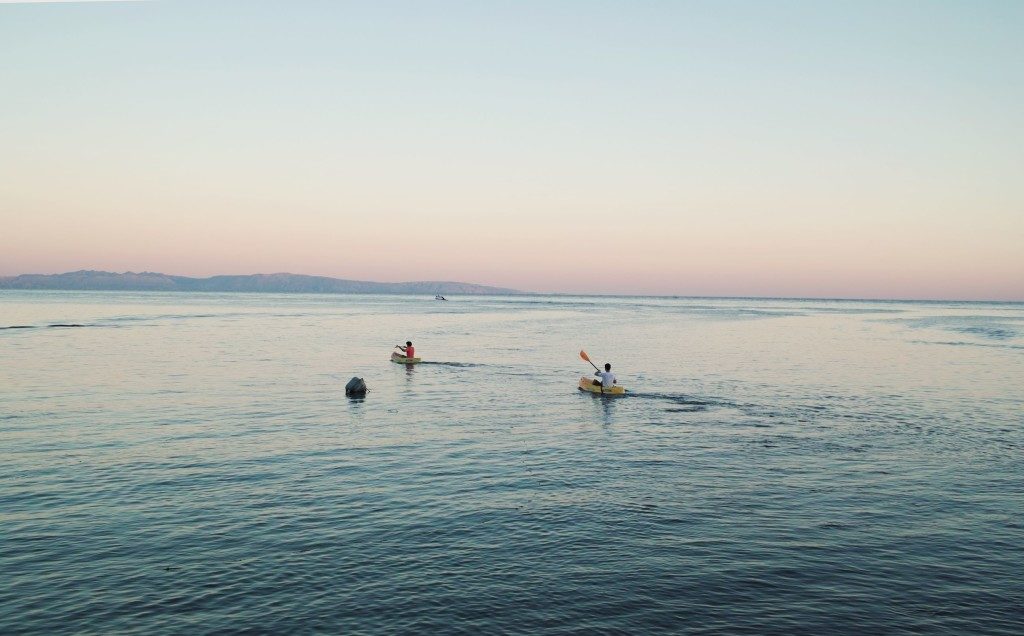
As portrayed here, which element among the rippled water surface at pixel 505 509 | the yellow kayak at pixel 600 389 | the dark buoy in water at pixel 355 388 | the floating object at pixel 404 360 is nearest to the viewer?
the rippled water surface at pixel 505 509

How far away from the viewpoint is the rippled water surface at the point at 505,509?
15.9m

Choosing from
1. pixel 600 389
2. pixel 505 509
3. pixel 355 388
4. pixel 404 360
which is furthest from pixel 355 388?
pixel 505 509

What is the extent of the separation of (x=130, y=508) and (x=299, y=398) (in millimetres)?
22849

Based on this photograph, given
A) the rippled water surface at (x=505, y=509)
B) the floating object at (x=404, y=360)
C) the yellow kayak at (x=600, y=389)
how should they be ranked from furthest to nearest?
1. the floating object at (x=404, y=360)
2. the yellow kayak at (x=600, y=389)
3. the rippled water surface at (x=505, y=509)

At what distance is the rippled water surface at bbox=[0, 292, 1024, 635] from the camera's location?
52.3ft

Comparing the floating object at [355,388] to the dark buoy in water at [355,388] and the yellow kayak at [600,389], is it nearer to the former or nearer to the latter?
the dark buoy in water at [355,388]

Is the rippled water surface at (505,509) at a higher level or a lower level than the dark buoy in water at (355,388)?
lower

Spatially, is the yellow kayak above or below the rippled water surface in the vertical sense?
above

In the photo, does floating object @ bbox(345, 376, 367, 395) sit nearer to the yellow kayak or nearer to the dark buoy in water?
the dark buoy in water

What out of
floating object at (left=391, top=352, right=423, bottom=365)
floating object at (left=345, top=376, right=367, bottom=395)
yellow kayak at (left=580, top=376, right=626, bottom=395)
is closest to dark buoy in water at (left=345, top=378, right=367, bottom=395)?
floating object at (left=345, top=376, right=367, bottom=395)

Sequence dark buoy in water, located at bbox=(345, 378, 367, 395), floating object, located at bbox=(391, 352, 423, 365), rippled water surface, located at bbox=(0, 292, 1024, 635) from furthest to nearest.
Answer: floating object, located at bbox=(391, 352, 423, 365)
dark buoy in water, located at bbox=(345, 378, 367, 395)
rippled water surface, located at bbox=(0, 292, 1024, 635)

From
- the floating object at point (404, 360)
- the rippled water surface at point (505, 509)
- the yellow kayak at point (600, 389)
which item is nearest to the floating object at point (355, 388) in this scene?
the rippled water surface at point (505, 509)

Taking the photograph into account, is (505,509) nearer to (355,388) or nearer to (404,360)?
(355,388)

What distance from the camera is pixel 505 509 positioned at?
22.7 m
